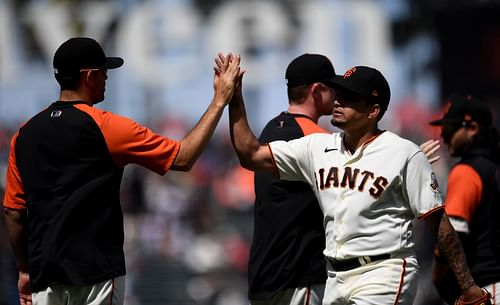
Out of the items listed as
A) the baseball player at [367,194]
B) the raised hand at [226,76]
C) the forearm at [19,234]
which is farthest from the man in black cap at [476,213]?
the forearm at [19,234]

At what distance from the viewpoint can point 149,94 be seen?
76.8 ft

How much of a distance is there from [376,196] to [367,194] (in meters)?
0.05

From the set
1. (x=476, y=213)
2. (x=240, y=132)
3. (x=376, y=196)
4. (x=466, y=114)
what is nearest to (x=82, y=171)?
(x=240, y=132)

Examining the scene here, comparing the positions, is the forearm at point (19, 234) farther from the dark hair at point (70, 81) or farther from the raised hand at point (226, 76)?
the raised hand at point (226, 76)

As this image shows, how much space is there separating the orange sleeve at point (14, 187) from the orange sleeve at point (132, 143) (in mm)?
521

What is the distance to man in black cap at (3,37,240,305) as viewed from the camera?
6207 millimetres

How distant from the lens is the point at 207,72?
23875mm

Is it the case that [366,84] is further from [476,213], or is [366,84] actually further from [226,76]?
[476,213]

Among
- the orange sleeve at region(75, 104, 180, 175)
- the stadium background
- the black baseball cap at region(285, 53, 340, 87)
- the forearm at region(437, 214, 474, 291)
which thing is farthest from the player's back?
the stadium background

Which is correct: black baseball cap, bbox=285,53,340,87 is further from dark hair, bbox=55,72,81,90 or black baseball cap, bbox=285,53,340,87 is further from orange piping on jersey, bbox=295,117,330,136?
dark hair, bbox=55,72,81,90

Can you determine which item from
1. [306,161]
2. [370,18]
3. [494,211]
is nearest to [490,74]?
[370,18]

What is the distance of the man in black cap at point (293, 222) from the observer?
280 inches

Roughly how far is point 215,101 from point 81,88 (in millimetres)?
752

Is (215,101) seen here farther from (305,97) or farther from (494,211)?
(494,211)
